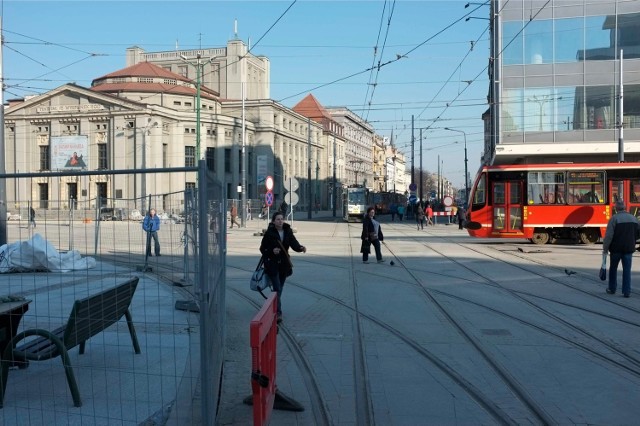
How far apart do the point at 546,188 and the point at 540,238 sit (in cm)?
206

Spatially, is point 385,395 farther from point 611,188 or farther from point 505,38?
point 505,38

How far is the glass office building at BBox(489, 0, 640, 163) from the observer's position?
3659 cm

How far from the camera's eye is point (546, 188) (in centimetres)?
2483

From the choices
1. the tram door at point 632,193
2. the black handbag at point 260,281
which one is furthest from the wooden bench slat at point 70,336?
the tram door at point 632,193

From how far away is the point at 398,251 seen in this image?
2303 centimetres

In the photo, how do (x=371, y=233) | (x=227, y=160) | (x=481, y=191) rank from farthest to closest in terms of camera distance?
(x=227, y=160), (x=481, y=191), (x=371, y=233)

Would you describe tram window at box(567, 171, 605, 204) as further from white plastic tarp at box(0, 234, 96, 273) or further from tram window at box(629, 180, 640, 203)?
white plastic tarp at box(0, 234, 96, 273)

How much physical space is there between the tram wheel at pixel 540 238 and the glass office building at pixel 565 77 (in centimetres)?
1284

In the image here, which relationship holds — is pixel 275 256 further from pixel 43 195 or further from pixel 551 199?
pixel 551 199

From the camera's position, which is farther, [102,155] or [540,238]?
[102,155]

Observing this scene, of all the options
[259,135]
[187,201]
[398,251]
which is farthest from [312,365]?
[259,135]

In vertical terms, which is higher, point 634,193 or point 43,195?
point 634,193

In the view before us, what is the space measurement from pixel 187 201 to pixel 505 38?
36477 mm

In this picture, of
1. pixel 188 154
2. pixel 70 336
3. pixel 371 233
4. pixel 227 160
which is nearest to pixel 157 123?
pixel 188 154
